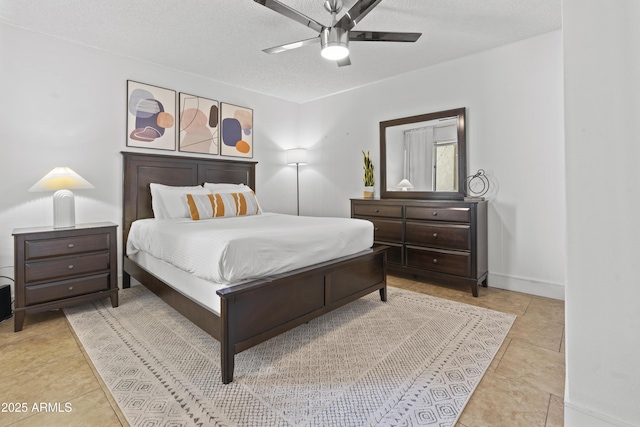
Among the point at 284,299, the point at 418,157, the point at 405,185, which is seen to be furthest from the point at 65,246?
the point at 418,157

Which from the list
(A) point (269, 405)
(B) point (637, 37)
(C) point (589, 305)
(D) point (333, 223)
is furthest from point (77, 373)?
(B) point (637, 37)

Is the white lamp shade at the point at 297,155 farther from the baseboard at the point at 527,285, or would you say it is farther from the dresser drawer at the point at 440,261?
the baseboard at the point at 527,285

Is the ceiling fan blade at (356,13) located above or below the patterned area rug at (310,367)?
above

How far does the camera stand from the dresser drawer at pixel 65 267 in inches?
98.0

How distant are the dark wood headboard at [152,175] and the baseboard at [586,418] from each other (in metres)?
3.96

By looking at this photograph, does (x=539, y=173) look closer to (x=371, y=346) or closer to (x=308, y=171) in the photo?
(x=371, y=346)

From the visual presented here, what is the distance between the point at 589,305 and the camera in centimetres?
112

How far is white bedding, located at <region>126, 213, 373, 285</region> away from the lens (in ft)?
6.15

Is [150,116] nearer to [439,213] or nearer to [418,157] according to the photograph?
[418,157]

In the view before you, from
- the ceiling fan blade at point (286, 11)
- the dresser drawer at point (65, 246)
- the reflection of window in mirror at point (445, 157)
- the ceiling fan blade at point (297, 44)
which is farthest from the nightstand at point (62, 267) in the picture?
the reflection of window in mirror at point (445, 157)

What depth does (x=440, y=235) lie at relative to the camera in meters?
3.40

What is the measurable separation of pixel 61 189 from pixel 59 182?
4.5 inches

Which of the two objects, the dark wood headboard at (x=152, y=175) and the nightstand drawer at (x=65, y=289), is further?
the dark wood headboard at (x=152, y=175)

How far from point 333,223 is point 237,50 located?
2.24m
